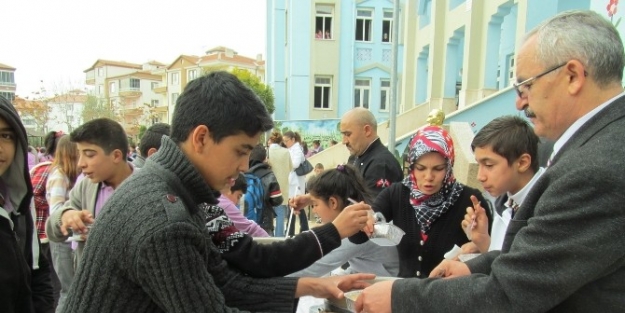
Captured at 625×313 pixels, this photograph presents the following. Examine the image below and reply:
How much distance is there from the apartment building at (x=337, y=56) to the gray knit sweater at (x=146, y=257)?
21.0 meters

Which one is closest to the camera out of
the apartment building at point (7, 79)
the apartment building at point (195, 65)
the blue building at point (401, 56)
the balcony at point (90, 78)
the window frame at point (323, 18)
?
the blue building at point (401, 56)

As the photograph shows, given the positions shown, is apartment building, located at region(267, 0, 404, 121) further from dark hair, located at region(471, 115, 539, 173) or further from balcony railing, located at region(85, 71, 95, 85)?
balcony railing, located at region(85, 71, 95, 85)

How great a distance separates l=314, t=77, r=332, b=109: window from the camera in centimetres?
2241

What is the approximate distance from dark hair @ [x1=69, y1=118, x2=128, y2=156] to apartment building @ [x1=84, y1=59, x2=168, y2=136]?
53.9 meters

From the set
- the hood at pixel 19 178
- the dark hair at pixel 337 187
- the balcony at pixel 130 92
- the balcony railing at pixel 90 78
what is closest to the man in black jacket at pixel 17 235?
the hood at pixel 19 178

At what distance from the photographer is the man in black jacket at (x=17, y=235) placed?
1.79 meters

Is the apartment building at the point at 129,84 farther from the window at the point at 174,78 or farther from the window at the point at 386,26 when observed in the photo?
the window at the point at 386,26

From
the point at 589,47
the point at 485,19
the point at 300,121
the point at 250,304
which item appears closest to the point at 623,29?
the point at 589,47

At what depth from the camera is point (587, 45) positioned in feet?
4.08

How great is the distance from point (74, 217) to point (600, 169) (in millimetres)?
2753

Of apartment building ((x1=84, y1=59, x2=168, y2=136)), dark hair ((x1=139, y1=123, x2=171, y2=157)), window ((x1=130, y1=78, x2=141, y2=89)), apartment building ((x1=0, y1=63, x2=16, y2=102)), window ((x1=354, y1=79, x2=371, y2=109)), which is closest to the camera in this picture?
dark hair ((x1=139, y1=123, x2=171, y2=157))

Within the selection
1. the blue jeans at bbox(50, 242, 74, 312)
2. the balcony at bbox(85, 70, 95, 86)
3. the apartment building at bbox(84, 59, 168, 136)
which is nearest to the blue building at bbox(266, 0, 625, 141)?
the blue jeans at bbox(50, 242, 74, 312)

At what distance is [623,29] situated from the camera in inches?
194

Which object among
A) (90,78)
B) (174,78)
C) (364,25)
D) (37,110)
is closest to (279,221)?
(364,25)
